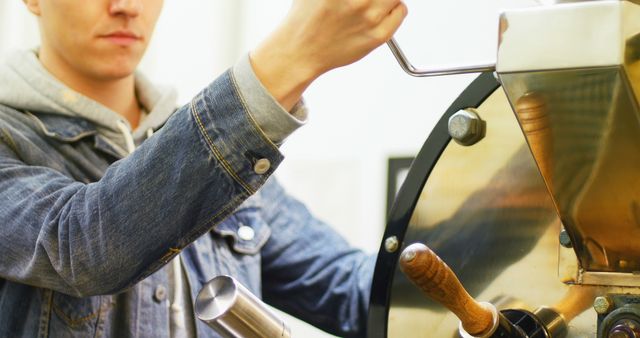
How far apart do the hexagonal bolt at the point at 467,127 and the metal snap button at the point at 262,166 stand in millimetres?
127

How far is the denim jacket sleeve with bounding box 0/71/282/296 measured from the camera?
0.55 m

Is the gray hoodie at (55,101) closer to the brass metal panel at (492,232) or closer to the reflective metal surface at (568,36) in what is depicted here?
the brass metal panel at (492,232)

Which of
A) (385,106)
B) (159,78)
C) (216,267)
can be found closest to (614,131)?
(216,267)

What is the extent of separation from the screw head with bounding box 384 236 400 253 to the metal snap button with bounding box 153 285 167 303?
0.29 m

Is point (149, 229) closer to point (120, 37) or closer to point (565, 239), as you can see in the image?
point (565, 239)

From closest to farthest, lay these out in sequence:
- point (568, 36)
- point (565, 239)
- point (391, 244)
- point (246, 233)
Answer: point (568, 36)
point (565, 239)
point (391, 244)
point (246, 233)

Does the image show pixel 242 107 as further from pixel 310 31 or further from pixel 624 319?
pixel 624 319

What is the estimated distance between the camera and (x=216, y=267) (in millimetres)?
930

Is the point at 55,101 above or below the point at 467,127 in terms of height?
below

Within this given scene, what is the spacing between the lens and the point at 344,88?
1.50m

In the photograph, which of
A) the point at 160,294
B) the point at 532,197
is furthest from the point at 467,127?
the point at 160,294

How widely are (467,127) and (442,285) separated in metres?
0.13

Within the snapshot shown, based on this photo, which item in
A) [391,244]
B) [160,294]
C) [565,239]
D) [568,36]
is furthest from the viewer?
[160,294]

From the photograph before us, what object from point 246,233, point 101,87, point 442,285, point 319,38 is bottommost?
point 246,233
